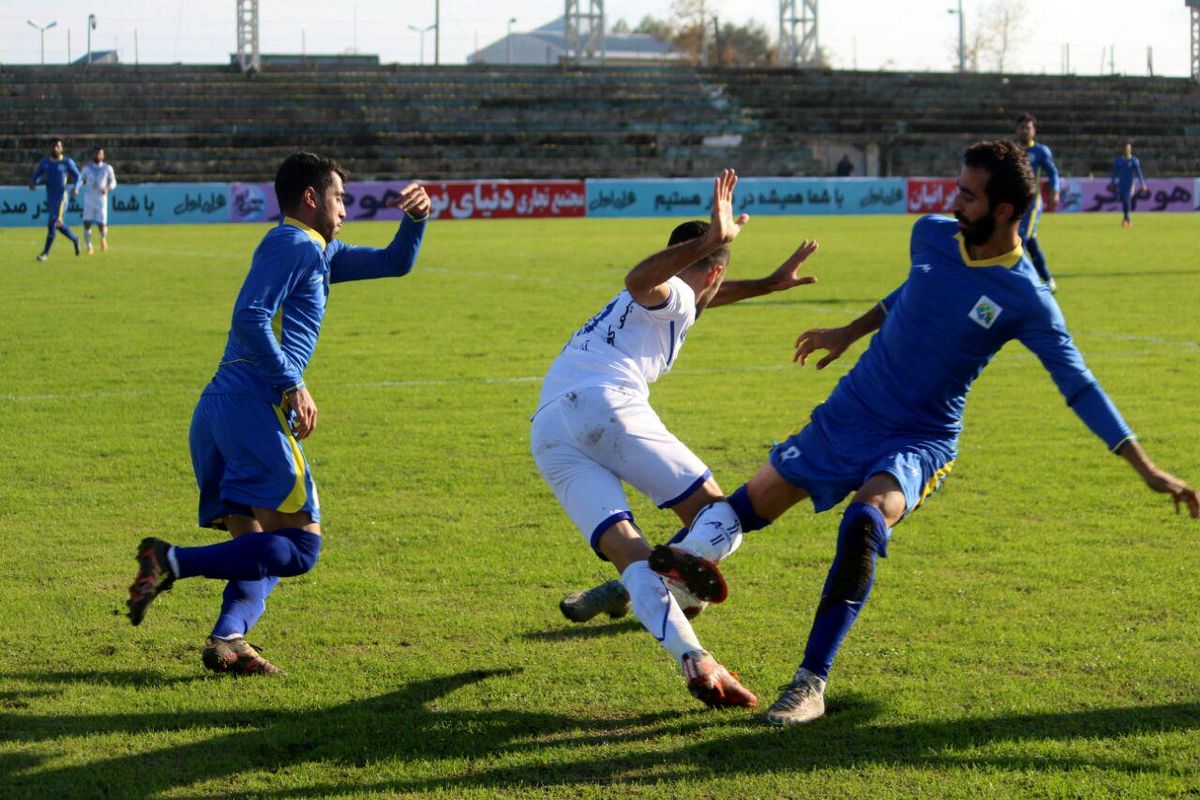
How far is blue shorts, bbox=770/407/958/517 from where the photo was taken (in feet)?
15.8

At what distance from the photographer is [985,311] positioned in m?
4.76

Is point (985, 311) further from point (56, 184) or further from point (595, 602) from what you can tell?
point (56, 184)

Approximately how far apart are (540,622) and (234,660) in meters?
1.23

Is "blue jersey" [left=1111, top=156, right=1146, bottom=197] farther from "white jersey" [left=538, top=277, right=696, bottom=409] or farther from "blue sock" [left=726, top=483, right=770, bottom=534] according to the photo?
"blue sock" [left=726, top=483, right=770, bottom=534]

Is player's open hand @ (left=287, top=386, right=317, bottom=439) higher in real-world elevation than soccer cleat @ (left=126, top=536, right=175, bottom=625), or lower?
higher

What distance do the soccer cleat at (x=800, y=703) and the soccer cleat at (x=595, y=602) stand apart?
3.65 feet

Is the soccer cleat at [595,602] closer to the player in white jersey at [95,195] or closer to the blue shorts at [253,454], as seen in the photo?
the blue shorts at [253,454]

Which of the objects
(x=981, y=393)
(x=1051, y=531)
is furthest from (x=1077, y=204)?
(x=1051, y=531)

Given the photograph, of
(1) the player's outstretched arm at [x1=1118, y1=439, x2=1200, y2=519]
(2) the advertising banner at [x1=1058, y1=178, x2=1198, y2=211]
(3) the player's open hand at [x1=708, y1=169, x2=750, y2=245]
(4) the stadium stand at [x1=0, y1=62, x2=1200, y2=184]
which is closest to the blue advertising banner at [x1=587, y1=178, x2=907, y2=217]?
(2) the advertising banner at [x1=1058, y1=178, x2=1198, y2=211]

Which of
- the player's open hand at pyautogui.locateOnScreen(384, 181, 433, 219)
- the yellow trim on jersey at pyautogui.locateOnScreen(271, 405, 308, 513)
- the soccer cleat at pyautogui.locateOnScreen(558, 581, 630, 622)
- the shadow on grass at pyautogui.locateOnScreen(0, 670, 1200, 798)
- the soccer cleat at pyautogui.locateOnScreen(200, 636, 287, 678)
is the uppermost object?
the player's open hand at pyautogui.locateOnScreen(384, 181, 433, 219)

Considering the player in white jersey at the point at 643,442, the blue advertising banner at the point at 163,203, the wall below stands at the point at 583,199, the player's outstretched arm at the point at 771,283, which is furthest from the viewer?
the wall below stands at the point at 583,199

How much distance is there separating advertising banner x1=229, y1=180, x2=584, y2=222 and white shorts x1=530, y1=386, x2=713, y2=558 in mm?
34036

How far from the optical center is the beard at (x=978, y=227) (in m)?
4.75

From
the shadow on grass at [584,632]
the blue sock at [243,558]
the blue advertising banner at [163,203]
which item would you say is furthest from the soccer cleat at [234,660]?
the blue advertising banner at [163,203]
